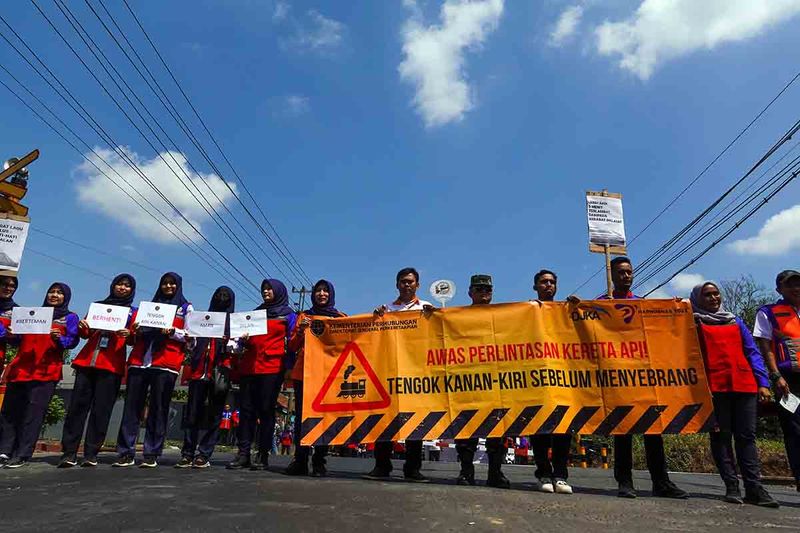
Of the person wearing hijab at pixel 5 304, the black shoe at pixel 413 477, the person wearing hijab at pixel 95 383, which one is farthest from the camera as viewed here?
the person wearing hijab at pixel 5 304

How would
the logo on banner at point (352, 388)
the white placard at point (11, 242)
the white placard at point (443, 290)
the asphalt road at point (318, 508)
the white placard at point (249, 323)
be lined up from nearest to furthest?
1. the asphalt road at point (318, 508)
2. the logo on banner at point (352, 388)
3. the white placard at point (249, 323)
4. the white placard at point (11, 242)
5. the white placard at point (443, 290)

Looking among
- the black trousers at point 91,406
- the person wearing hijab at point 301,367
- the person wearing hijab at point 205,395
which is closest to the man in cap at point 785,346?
the person wearing hijab at point 301,367

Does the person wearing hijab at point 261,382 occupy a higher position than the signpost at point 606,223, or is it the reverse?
the signpost at point 606,223

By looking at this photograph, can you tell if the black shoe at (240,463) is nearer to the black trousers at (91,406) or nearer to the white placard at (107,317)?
the black trousers at (91,406)

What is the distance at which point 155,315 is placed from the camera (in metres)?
5.77

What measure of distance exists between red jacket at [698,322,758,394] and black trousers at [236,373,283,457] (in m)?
4.29

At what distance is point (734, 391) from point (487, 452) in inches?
89.0

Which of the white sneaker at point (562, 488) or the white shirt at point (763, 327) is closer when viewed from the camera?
the white sneaker at point (562, 488)

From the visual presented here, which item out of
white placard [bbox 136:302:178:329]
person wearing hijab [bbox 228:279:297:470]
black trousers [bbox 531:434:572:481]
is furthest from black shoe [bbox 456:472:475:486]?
white placard [bbox 136:302:178:329]

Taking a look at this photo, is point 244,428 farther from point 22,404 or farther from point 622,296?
point 622,296

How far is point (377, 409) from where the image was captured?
17.7 feet

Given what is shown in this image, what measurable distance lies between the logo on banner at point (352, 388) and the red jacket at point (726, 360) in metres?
3.02

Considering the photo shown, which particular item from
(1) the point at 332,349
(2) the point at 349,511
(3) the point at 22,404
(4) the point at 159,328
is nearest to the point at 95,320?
(4) the point at 159,328

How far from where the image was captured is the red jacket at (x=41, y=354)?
19.0 ft
